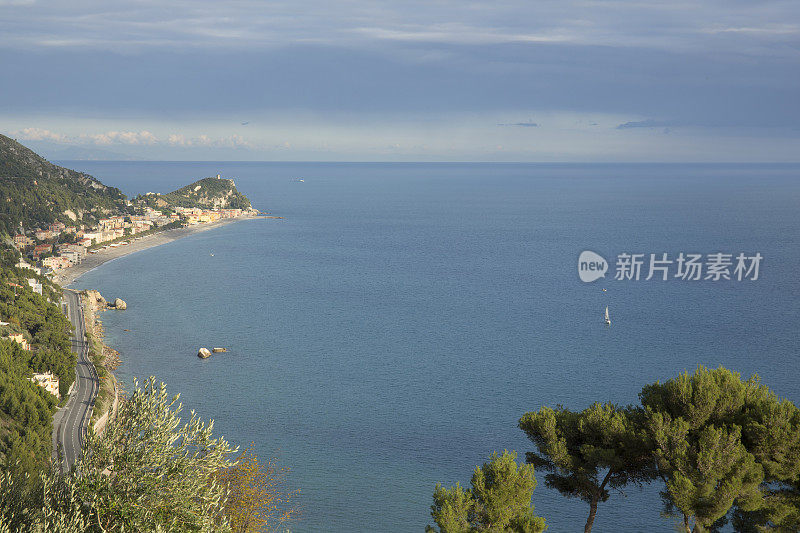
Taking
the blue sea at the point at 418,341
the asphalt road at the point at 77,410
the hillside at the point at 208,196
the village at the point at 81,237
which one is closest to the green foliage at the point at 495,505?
the blue sea at the point at 418,341

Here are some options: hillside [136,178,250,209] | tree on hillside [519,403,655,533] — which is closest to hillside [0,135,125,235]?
hillside [136,178,250,209]

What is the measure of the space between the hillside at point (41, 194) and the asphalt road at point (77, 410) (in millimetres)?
43005

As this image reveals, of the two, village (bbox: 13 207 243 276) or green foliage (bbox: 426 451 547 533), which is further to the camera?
village (bbox: 13 207 243 276)

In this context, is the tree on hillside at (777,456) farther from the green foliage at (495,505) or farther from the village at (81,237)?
the village at (81,237)

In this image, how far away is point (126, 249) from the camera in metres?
81.1

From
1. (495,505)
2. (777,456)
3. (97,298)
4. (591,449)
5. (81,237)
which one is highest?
(777,456)

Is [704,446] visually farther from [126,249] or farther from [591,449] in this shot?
[126,249]

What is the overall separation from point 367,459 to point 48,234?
65.2 metres

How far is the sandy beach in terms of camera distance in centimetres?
6374

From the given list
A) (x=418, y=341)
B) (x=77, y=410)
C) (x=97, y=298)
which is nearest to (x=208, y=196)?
(x=97, y=298)

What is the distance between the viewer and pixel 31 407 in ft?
85.7

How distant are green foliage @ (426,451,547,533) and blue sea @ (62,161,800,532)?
11012 mm

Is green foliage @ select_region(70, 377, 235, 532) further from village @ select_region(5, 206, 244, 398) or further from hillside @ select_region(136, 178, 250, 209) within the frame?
hillside @ select_region(136, 178, 250, 209)

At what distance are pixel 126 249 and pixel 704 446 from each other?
7915cm
